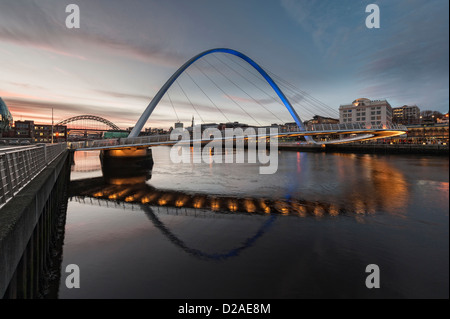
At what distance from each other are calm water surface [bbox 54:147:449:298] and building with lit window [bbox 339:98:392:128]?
120529 millimetres

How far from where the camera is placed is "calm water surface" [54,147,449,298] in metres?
6.75

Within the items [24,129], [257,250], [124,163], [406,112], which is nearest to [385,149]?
[124,163]

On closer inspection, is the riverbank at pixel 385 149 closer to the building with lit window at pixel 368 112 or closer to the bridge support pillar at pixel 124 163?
the building with lit window at pixel 368 112

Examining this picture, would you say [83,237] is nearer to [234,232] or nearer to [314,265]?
[234,232]

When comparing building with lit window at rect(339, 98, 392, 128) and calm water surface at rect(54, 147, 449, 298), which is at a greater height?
building with lit window at rect(339, 98, 392, 128)

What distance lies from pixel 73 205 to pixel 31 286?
12146 mm

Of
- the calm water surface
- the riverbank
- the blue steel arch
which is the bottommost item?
the calm water surface

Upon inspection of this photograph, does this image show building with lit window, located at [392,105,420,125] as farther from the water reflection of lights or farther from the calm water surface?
the calm water surface

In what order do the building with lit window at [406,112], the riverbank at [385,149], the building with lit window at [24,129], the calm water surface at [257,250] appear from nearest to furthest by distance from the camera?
the calm water surface at [257,250] → the riverbank at [385,149] → the building with lit window at [24,129] → the building with lit window at [406,112]

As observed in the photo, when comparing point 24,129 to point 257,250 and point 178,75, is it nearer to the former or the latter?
point 178,75

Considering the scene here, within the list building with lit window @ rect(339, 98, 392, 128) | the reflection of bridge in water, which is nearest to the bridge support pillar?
the reflection of bridge in water

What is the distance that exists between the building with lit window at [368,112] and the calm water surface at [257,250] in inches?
4745

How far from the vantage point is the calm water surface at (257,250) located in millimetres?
6746

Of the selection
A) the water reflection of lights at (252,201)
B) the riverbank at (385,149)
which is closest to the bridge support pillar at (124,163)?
the water reflection of lights at (252,201)
